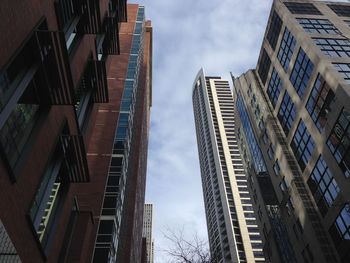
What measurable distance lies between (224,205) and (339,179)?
10625 cm

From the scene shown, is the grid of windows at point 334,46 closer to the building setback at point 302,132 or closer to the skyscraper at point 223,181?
the building setback at point 302,132

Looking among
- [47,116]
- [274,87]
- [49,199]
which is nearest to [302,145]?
[274,87]

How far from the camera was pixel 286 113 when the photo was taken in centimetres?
4953

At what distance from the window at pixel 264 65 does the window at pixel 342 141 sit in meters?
22.7

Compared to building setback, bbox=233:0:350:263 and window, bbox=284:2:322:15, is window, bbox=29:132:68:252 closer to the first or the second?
building setback, bbox=233:0:350:263

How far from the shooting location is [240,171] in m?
149

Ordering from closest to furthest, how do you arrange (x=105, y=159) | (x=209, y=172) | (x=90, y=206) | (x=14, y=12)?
(x=14, y=12) < (x=90, y=206) < (x=105, y=159) < (x=209, y=172)

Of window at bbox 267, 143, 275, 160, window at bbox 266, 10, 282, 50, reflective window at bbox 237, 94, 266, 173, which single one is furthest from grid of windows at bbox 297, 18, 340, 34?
reflective window at bbox 237, 94, 266, 173

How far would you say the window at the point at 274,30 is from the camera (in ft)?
170

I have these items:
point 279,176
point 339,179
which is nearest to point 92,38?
point 339,179

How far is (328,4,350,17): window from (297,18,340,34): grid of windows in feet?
16.6

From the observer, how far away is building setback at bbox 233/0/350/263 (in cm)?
3591

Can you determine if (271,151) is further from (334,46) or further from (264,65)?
(334,46)

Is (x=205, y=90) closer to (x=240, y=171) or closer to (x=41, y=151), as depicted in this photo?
(x=240, y=171)
